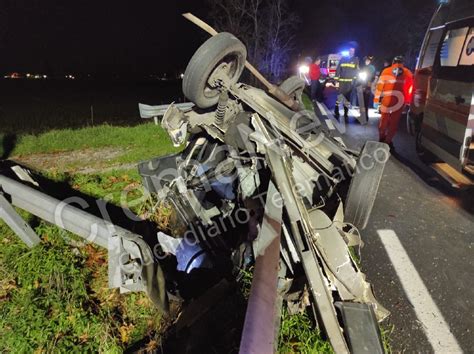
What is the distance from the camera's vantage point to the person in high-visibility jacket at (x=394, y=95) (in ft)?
19.4

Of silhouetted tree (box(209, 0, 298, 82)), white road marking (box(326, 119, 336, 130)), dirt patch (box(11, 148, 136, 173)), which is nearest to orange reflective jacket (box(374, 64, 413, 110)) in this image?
white road marking (box(326, 119, 336, 130))

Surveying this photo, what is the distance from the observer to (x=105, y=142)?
632 centimetres

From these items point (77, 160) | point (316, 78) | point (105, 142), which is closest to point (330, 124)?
point (316, 78)

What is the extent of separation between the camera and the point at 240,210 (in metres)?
3.08

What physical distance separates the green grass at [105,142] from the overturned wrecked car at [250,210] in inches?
83.9

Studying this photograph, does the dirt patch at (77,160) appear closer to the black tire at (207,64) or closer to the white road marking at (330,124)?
the black tire at (207,64)

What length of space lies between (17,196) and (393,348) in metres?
2.96

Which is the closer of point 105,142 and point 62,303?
point 62,303

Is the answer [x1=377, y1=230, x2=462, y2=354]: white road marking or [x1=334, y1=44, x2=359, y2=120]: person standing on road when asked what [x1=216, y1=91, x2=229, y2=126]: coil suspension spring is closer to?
[x1=377, y1=230, x2=462, y2=354]: white road marking

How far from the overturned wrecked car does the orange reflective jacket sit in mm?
3320

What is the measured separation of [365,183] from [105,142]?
529cm

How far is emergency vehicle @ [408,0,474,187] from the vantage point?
389 cm

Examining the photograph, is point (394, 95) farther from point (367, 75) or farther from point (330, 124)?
point (367, 75)

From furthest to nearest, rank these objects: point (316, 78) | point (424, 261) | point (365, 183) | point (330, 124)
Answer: point (316, 78) < point (330, 124) < point (424, 261) < point (365, 183)
